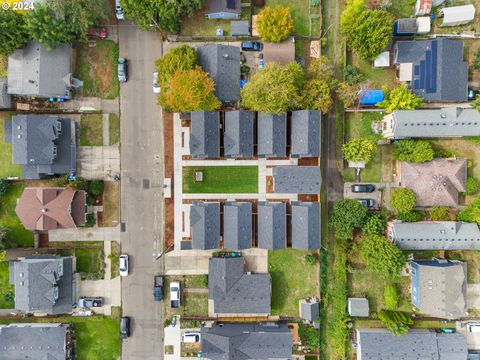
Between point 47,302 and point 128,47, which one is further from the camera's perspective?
point 128,47

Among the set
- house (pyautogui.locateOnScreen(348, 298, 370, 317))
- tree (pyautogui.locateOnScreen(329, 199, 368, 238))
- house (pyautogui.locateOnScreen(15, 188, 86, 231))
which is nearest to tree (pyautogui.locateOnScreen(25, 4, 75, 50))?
house (pyautogui.locateOnScreen(15, 188, 86, 231))

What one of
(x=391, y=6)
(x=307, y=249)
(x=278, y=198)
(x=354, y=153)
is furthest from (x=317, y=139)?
(x=391, y=6)

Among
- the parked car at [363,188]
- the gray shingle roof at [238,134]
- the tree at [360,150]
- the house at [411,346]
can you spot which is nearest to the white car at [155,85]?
the gray shingle roof at [238,134]

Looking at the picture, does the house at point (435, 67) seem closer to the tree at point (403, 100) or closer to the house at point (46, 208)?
the tree at point (403, 100)

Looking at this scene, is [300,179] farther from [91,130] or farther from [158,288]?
[91,130]

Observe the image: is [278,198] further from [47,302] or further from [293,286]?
[47,302]

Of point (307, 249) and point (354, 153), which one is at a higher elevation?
point (354, 153)
